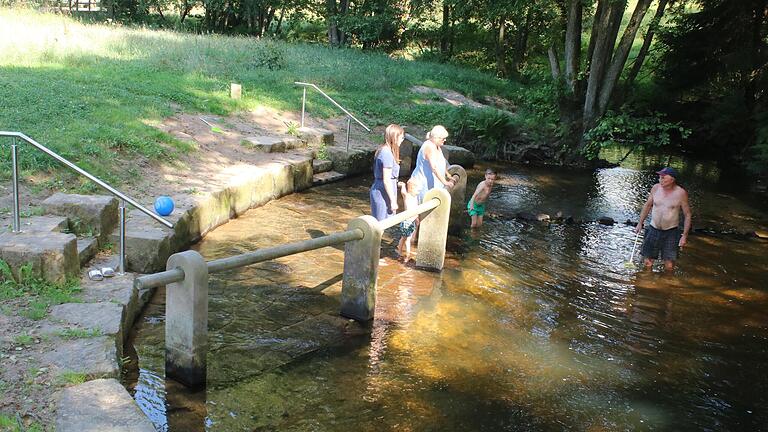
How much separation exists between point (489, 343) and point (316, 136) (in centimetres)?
911

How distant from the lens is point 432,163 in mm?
9148

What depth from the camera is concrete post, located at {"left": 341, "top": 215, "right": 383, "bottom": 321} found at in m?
6.62

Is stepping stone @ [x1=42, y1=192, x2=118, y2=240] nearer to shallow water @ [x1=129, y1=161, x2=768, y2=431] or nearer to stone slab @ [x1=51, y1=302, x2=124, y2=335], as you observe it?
shallow water @ [x1=129, y1=161, x2=768, y2=431]

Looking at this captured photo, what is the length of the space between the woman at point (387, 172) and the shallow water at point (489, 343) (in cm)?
93

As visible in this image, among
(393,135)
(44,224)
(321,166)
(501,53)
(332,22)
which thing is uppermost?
(332,22)

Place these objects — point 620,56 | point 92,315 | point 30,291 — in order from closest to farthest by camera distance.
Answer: point 92,315
point 30,291
point 620,56

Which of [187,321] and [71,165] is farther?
[71,165]

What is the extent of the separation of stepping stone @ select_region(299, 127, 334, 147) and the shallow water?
3537 mm

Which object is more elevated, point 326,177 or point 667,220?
point 667,220

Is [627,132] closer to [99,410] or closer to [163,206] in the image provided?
[163,206]

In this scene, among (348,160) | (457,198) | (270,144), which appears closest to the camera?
(457,198)

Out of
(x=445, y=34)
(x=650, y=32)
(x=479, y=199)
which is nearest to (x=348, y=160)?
(x=479, y=199)

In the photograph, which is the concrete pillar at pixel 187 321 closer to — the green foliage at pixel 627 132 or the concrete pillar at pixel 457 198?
the concrete pillar at pixel 457 198

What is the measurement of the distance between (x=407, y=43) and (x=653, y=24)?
73.1 ft
